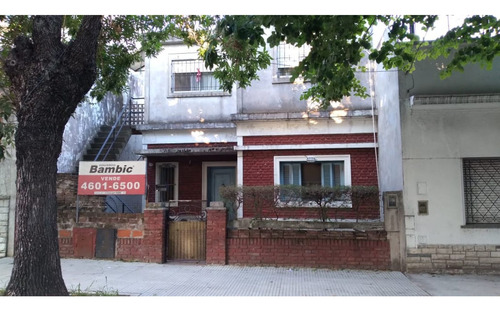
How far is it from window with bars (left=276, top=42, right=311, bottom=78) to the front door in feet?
11.8

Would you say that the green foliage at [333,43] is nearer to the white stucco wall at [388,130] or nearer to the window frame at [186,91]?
the white stucco wall at [388,130]

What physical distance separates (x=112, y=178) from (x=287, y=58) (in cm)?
603

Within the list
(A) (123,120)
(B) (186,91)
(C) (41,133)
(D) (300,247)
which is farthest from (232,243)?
(A) (123,120)

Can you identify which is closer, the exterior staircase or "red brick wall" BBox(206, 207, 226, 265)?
"red brick wall" BBox(206, 207, 226, 265)

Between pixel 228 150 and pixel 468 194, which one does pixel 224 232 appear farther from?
pixel 468 194

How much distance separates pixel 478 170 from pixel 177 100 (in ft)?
28.8

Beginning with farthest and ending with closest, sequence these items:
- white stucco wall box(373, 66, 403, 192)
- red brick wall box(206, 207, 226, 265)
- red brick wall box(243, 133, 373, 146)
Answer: red brick wall box(243, 133, 373, 146), red brick wall box(206, 207, 226, 265), white stucco wall box(373, 66, 403, 192)

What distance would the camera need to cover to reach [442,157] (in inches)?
320

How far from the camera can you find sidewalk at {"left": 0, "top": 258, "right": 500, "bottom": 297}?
21.5 ft

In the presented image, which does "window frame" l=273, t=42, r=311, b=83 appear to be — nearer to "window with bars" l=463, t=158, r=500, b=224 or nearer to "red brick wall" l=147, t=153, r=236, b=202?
"red brick wall" l=147, t=153, r=236, b=202

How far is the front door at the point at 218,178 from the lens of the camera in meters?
13.0

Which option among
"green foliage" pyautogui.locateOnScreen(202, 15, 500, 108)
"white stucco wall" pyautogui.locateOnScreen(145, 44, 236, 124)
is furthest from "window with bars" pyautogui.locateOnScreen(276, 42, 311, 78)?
"green foliage" pyautogui.locateOnScreen(202, 15, 500, 108)

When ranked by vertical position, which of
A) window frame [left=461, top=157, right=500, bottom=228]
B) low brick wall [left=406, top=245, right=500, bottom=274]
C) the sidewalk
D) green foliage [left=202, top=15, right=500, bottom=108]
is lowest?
the sidewalk

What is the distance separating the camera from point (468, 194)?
8.11 metres
